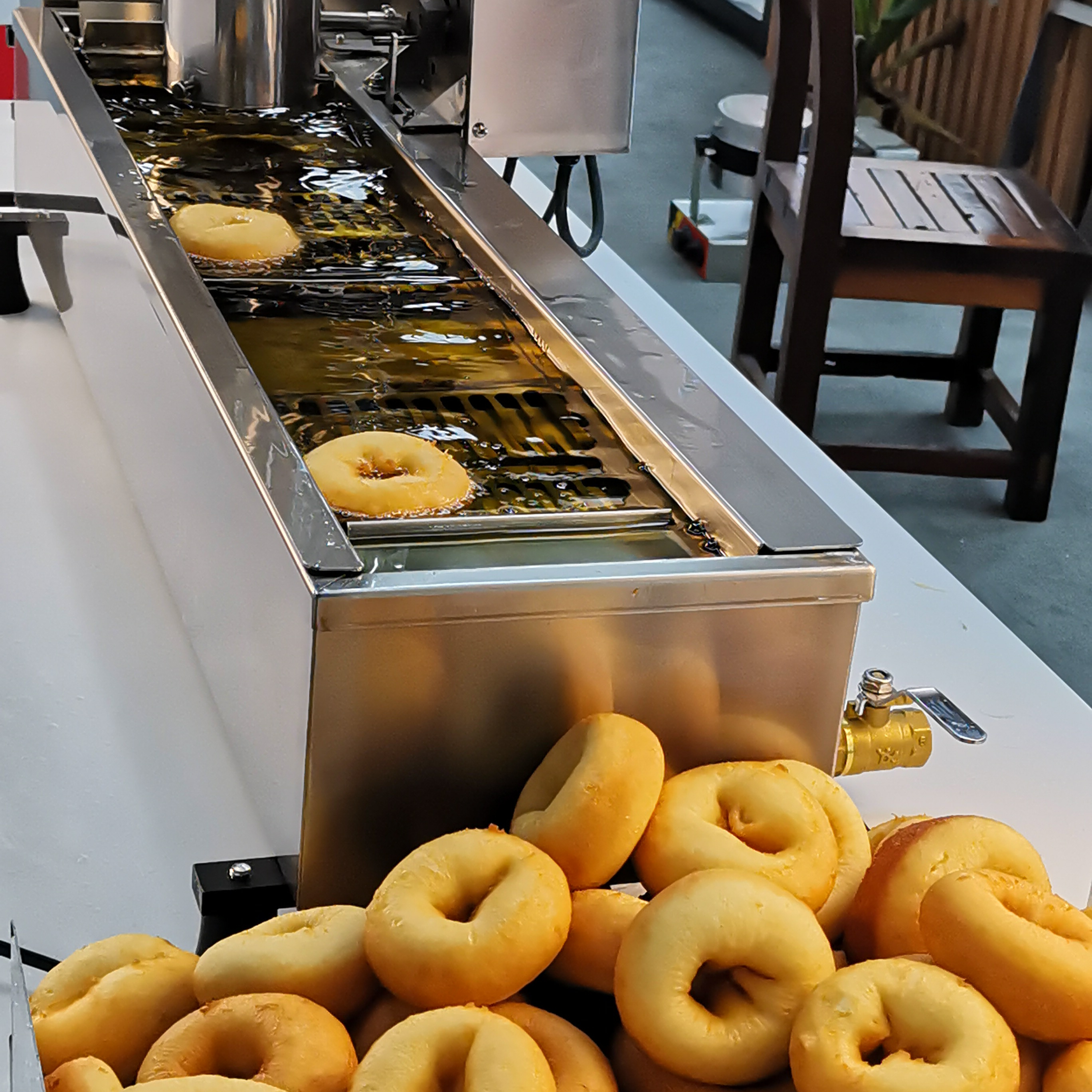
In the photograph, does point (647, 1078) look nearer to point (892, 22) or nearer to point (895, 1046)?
point (895, 1046)

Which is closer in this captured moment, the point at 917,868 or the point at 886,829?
the point at 917,868

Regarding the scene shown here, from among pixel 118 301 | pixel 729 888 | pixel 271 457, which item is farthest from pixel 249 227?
pixel 729 888

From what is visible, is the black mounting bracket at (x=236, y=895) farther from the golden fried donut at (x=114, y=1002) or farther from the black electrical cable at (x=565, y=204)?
the black electrical cable at (x=565, y=204)

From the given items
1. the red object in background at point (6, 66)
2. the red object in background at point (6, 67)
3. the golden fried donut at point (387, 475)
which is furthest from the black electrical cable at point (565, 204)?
the red object in background at point (6, 67)

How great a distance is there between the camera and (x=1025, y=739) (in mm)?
1042

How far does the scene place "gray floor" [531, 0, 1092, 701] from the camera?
107 inches

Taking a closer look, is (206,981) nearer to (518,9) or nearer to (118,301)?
(118,301)

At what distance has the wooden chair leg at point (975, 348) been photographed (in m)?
3.06

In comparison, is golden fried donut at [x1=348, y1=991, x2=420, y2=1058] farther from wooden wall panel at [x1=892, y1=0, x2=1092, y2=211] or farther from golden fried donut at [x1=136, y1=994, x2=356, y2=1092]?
wooden wall panel at [x1=892, y1=0, x2=1092, y2=211]

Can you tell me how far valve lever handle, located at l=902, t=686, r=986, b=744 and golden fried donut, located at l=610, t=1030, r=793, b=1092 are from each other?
0.29 metres

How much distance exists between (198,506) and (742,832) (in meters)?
0.49

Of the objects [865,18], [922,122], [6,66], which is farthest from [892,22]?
[6,66]

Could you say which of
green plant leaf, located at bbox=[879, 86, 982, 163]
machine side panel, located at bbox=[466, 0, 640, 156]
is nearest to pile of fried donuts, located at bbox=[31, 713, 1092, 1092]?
machine side panel, located at bbox=[466, 0, 640, 156]

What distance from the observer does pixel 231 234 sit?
131 cm
